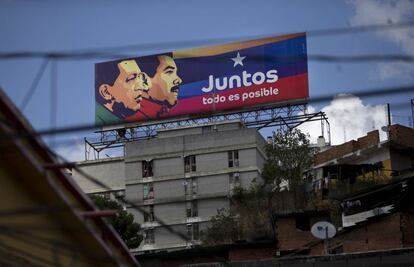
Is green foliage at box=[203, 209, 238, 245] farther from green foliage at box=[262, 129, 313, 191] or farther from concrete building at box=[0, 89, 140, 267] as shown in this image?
concrete building at box=[0, 89, 140, 267]

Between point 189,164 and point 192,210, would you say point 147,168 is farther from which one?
point 192,210

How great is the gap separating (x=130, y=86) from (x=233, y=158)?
12036 mm

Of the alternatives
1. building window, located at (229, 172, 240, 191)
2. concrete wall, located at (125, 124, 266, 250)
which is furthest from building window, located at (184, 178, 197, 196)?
building window, located at (229, 172, 240, 191)

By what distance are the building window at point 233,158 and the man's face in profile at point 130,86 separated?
1038 cm

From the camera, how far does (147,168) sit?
76.7 meters

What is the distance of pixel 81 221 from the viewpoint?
328 inches

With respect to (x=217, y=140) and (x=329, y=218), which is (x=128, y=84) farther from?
(x=329, y=218)

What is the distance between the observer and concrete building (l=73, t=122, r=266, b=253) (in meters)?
71.8

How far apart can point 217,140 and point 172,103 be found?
8.25m

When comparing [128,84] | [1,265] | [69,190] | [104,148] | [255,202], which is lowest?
[1,265]

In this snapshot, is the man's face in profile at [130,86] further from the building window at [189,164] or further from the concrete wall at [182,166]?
the building window at [189,164]

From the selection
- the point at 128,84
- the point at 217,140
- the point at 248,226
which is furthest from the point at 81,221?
the point at 217,140

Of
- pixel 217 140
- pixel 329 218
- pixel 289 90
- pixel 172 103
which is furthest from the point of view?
pixel 217 140

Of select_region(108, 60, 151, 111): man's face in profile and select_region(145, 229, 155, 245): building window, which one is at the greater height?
select_region(108, 60, 151, 111): man's face in profile
